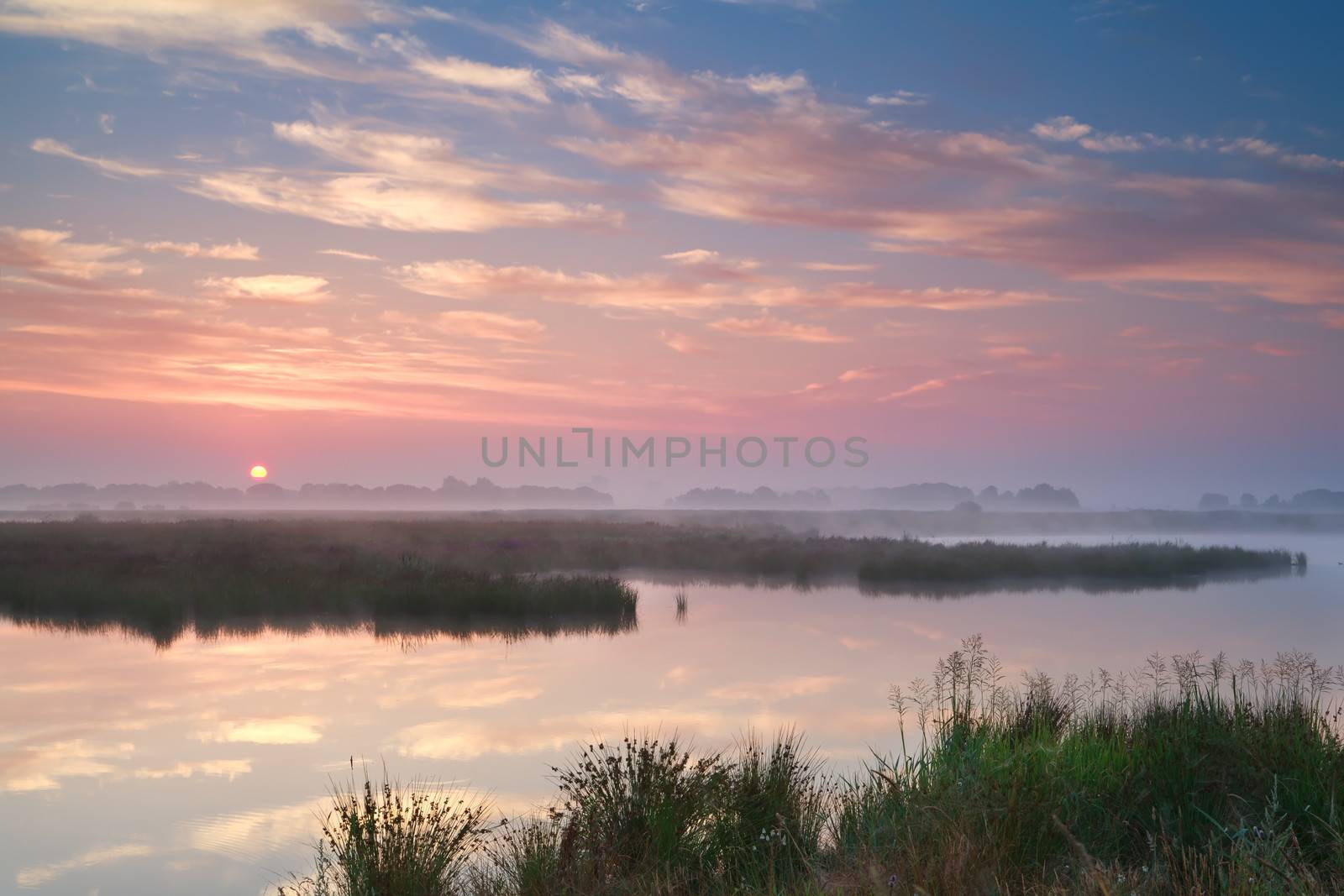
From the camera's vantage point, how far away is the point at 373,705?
626 inches

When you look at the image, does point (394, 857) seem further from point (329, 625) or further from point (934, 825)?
point (329, 625)

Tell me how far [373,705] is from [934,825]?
36.5ft

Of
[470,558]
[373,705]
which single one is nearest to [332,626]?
[373,705]

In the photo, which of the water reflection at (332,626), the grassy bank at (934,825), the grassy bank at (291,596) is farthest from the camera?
the grassy bank at (291,596)

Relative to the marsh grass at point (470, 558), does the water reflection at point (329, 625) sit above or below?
below

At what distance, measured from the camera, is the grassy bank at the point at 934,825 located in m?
6.37

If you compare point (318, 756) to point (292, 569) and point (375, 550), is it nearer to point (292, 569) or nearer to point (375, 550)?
point (292, 569)

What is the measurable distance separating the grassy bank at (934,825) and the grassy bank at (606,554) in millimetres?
24894

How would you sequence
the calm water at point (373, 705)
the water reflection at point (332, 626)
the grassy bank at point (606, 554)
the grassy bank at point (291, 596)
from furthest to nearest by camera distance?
the grassy bank at point (606, 554), the grassy bank at point (291, 596), the water reflection at point (332, 626), the calm water at point (373, 705)

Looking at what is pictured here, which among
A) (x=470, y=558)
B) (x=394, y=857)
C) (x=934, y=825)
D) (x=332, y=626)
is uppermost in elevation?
(x=934, y=825)

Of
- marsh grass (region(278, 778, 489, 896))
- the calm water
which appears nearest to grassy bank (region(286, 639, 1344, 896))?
marsh grass (region(278, 778, 489, 896))

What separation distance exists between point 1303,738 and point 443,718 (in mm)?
10770

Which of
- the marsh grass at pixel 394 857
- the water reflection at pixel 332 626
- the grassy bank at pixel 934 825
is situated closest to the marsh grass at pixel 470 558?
the water reflection at pixel 332 626

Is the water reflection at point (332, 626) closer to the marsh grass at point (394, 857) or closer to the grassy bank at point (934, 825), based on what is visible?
the grassy bank at point (934, 825)
